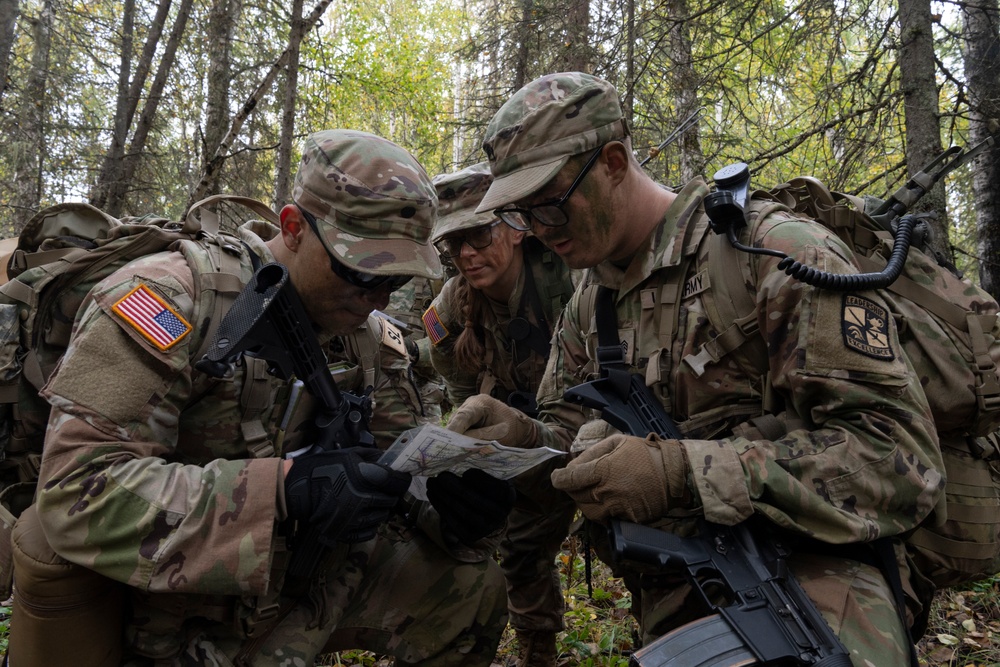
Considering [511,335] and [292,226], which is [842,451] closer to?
[292,226]

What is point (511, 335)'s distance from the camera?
15.8 ft

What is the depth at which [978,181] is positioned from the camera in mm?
6273

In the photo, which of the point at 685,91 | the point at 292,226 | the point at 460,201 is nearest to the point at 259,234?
the point at 292,226

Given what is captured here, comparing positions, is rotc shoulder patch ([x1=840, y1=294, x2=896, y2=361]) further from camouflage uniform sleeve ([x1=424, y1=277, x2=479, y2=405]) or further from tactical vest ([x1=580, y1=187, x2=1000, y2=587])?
camouflage uniform sleeve ([x1=424, y1=277, x2=479, y2=405])

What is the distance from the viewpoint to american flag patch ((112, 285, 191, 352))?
8.12 feet

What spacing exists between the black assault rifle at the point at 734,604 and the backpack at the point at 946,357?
A: 664mm

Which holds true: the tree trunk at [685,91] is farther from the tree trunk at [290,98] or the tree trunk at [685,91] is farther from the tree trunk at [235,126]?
the tree trunk at [290,98]

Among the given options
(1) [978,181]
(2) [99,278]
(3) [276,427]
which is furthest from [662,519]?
(1) [978,181]

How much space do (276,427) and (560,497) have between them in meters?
1.46

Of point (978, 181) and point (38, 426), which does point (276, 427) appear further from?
point (978, 181)

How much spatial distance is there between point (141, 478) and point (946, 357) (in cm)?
275

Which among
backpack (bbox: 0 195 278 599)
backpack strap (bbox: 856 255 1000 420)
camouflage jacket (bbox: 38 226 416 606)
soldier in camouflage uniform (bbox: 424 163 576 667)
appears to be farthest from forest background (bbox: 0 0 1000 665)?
camouflage jacket (bbox: 38 226 416 606)

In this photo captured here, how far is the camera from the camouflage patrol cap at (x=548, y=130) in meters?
2.84

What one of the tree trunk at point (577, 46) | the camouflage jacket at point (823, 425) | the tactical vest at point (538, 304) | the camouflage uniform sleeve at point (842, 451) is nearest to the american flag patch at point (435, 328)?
the tactical vest at point (538, 304)
